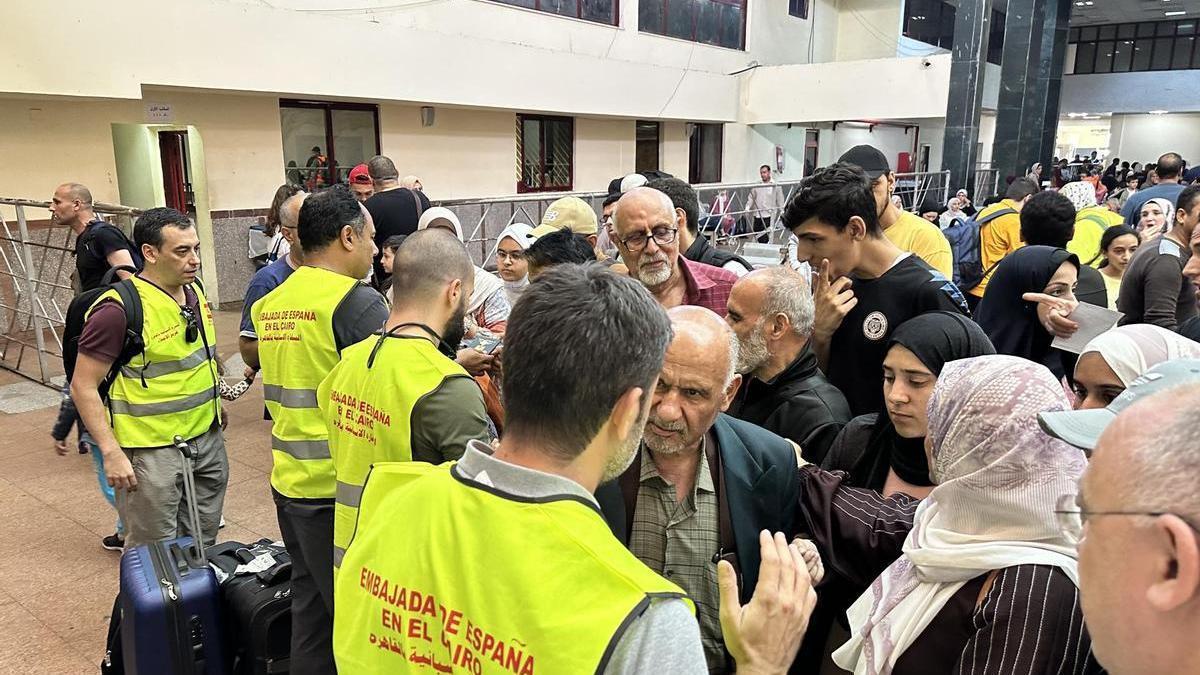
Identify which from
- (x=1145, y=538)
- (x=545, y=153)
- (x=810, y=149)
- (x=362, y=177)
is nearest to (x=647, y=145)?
(x=545, y=153)

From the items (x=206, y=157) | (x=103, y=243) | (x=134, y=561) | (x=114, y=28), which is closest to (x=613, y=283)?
(x=134, y=561)

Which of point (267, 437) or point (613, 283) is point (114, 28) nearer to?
point (267, 437)

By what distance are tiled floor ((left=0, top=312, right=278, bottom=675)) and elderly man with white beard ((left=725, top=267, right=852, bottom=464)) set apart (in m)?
2.89

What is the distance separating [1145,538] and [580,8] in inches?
564

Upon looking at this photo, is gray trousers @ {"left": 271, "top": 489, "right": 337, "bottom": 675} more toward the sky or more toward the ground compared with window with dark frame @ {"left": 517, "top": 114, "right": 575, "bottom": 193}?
more toward the ground

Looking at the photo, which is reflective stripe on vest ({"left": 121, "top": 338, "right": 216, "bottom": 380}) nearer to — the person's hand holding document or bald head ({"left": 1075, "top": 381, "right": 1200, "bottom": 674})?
bald head ({"left": 1075, "top": 381, "right": 1200, "bottom": 674})

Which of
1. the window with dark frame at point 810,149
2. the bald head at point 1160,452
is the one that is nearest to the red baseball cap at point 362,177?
the bald head at point 1160,452

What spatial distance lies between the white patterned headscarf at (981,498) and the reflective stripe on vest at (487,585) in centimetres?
57

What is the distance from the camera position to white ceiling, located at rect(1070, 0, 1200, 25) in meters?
21.4

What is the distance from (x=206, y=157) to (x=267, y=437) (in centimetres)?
536

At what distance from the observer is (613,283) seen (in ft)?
3.92

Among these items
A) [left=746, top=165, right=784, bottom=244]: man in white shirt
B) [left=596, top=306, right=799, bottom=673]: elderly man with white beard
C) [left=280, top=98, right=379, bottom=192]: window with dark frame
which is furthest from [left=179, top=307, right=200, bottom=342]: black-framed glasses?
[left=746, top=165, right=784, bottom=244]: man in white shirt

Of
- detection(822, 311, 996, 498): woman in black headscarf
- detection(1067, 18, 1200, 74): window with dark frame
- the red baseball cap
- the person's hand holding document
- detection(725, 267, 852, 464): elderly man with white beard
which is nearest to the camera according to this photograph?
detection(822, 311, 996, 498): woman in black headscarf

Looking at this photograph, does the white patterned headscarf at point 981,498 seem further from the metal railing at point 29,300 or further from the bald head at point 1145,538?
the metal railing at point 29,300
